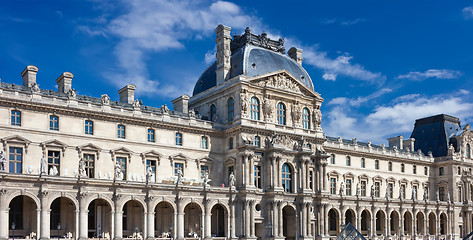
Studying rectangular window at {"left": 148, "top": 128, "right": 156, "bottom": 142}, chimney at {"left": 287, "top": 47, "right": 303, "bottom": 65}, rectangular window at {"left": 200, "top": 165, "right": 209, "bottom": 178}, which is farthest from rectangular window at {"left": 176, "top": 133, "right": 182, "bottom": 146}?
chimney at {"left": 287, "top": 47, "right": 303, "bottom": 65}

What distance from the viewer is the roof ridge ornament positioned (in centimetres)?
7652

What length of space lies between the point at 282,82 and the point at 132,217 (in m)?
25.3

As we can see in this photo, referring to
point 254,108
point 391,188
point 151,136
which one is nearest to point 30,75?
point 151,136

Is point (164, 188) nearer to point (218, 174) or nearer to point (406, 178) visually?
point (218, 174)

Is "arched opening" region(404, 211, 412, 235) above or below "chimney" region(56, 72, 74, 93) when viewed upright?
below

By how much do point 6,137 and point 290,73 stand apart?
35620mm

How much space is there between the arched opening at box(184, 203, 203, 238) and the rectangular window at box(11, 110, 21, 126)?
2095cm

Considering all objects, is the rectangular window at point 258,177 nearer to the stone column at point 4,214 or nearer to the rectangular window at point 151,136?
the rectangular window at point 151,136

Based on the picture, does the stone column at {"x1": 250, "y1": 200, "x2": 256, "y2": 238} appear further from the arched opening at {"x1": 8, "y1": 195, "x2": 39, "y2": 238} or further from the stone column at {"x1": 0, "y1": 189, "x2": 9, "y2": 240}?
the stone column at {"x1": 0, "y1": 189, "x2": 9, "y2": 240}

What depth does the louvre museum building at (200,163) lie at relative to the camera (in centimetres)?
5556

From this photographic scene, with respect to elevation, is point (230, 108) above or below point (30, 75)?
below

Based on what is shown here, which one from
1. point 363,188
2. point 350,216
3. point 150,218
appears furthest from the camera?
point 363,188

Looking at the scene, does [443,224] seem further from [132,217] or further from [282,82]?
[132,217]

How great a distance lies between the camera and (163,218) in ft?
211
